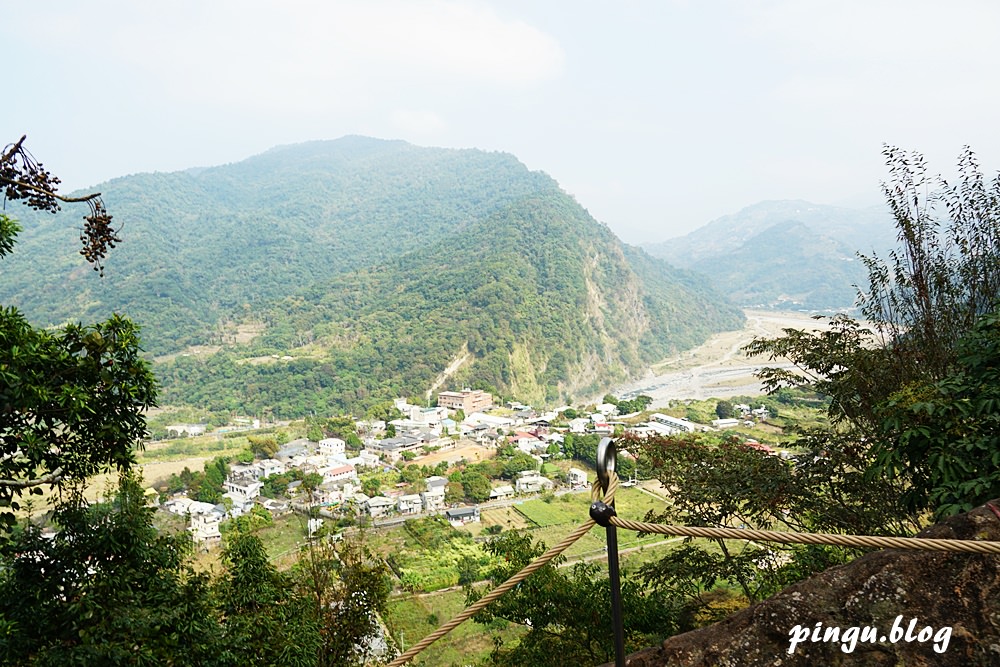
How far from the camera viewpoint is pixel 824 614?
1696 millimetres

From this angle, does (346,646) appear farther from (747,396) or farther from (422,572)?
(747,396)

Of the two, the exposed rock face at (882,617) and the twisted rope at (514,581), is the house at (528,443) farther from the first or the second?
the twisted rope at (514,581)

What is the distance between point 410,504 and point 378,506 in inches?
47.3

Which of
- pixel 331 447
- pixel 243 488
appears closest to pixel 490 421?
pixel 331 447

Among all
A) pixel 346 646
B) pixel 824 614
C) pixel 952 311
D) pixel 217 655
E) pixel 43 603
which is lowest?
pixel 346 646

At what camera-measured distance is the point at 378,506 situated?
21266mm

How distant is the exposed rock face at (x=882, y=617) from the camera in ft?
5.08

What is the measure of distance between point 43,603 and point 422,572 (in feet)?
44.2

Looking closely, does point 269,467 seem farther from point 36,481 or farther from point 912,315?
point 912,315

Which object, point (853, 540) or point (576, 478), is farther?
point (576, 478)

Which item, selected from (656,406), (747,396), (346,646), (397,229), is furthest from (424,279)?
(346,646)

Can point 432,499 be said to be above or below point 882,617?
below

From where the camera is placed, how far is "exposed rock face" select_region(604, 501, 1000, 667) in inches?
61.0

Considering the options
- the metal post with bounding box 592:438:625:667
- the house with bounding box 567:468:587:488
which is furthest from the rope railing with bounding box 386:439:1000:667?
the house with bounding box 567:468:587:488
